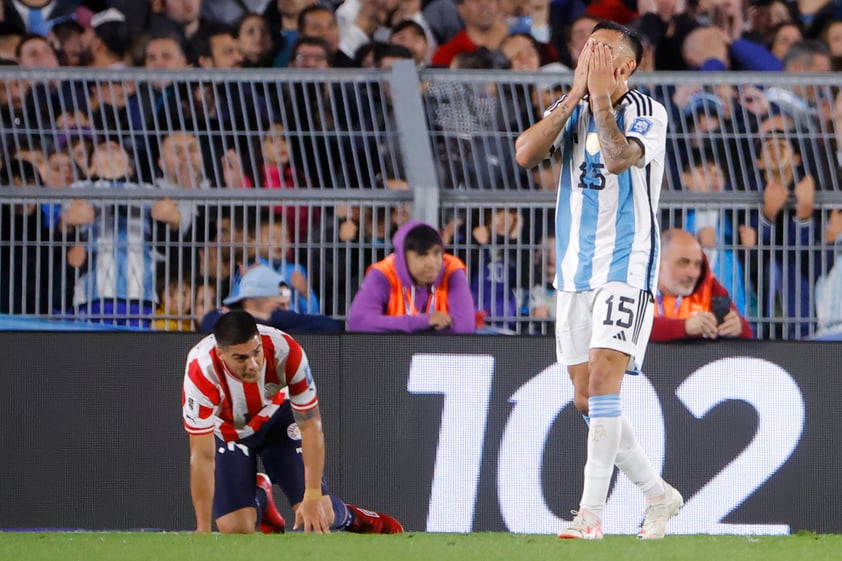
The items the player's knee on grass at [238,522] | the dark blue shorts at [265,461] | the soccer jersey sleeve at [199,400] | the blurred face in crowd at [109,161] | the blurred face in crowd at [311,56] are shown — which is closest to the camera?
the soccer jersey sleeve at [199,400]

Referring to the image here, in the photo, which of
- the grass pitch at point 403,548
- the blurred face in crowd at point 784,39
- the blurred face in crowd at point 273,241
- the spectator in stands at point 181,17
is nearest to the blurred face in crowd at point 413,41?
the spectator in stands at point 181,17

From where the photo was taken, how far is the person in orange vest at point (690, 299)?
843 centimetres

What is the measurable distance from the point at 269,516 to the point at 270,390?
0.80 m

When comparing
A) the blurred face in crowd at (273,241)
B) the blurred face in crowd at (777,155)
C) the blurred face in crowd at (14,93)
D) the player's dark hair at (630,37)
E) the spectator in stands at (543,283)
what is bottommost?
the spectator in stands at (543,283)

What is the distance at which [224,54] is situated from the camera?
11883 millimetres

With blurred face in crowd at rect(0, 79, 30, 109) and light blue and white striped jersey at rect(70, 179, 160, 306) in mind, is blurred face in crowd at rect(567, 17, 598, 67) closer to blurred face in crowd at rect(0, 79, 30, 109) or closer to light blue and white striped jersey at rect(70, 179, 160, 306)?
light blue and white striped jersey at rect(70, 179, 160, 306)

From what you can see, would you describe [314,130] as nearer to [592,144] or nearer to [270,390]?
[270,390]

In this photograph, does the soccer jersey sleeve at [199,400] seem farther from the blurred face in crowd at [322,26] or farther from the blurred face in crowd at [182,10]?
the blurred face in crowd at [182,10]

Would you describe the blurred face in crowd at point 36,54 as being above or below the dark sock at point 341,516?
above

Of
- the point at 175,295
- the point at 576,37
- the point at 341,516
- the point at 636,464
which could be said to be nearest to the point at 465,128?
the point at 175,295

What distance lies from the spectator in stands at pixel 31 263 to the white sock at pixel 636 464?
3.99 meters

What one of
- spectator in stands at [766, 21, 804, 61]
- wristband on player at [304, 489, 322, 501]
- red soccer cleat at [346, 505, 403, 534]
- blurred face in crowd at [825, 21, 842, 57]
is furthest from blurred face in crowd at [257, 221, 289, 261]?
blurred face in crowd at [825, 21, 842, 57]

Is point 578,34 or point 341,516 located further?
point 578,34

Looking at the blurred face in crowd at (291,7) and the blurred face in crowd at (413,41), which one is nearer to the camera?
the blurred face in crowd at (413,41)
